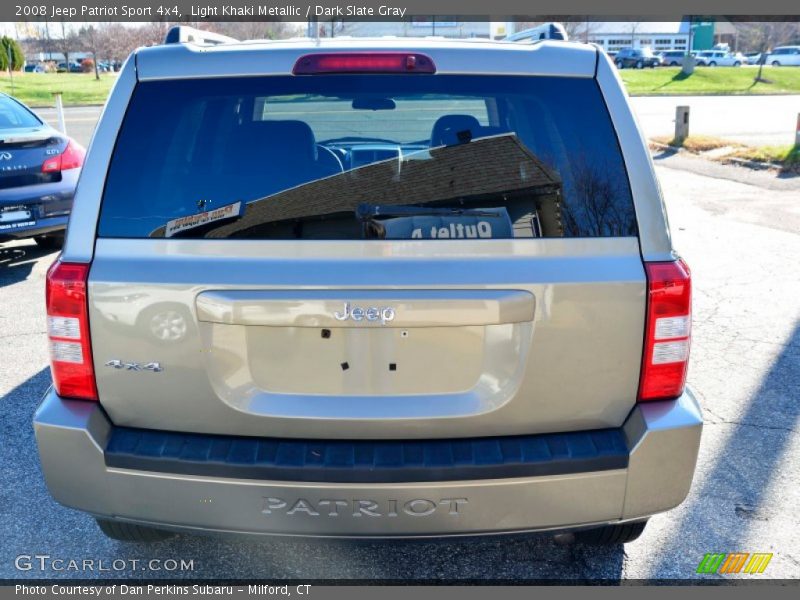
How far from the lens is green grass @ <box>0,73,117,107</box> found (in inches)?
1268

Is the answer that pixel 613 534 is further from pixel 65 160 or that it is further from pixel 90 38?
pixel 90 38

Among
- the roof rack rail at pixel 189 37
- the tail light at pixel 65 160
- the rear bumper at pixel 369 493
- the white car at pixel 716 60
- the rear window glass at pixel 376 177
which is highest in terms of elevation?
the roof rack rail at pixel 189 37

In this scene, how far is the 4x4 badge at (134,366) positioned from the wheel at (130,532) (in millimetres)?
707

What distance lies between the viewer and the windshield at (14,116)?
7.97 metres

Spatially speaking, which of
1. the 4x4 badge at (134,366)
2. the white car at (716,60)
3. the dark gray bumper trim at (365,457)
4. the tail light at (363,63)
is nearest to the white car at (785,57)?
the white car at (716,60)

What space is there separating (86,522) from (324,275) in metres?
1.88

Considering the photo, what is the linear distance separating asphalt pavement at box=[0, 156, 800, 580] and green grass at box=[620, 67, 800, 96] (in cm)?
3479

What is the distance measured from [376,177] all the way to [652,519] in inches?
81.1

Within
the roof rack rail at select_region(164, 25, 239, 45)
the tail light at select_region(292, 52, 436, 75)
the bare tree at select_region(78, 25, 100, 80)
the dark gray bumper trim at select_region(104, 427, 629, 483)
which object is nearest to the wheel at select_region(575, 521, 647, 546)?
the dark gray bumper trim at select_region(104, 427, 629, 483)

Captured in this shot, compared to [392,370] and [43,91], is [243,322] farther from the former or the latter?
[43,91]

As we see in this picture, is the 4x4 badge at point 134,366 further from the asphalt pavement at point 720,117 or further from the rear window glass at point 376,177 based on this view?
the asphalt pavement at point 720,117

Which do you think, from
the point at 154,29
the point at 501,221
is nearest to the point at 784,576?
the point at 501,221

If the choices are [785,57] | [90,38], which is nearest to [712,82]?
[785,57]

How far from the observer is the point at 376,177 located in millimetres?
2520
